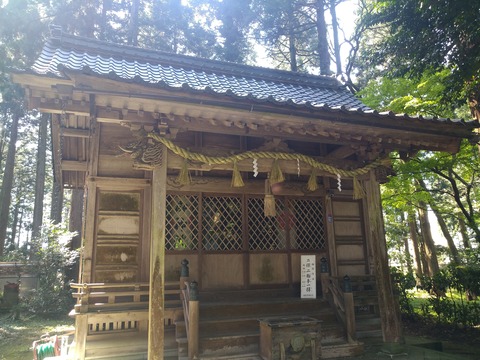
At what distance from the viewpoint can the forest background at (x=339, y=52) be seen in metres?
8.48

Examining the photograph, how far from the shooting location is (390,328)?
547 cm

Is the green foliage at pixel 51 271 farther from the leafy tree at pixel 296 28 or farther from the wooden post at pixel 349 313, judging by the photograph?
the leafy tree at pixel 296 28

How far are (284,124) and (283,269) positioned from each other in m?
3.65

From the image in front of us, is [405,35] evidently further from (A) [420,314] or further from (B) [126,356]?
A: (B) [126,356]

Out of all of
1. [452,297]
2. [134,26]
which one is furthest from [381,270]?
[134,26]

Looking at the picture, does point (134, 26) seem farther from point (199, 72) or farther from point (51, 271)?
point (51, 271)

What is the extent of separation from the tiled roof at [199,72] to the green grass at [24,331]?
225 inches

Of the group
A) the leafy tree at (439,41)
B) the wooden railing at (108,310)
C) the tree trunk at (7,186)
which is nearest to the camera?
the wooden railing at (108,310)

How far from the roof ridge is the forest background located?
6.65 ft

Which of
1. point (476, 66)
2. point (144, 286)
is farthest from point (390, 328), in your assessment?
point (476, 66)

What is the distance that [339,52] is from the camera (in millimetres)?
18125

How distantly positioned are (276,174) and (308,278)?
8.84ft

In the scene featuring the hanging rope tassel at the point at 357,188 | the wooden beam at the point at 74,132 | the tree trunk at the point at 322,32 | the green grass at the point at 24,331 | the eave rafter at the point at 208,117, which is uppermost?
the tree trunk at the point at 322,32

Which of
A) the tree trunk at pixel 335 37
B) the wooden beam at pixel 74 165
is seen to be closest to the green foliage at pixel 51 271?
the wooden beam at pixel 74 165
